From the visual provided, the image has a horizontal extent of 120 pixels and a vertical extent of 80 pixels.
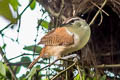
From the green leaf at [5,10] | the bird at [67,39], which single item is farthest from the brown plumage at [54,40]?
the green leaf at [5,10]

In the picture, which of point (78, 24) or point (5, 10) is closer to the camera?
point (5, 10)

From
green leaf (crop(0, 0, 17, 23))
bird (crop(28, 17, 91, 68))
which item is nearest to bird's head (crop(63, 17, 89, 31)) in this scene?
bird (crop(28, 17, 91, 68))

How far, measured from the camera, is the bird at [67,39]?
784 mm

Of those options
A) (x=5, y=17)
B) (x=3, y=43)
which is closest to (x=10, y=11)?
(x=5, y=17)

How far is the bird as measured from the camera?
2.57 ft

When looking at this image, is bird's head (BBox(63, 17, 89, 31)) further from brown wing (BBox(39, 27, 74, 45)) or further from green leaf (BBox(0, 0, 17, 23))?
green leaf (BBox(0, 0, 17, 23))

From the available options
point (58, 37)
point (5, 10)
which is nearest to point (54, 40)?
point (58, 37)

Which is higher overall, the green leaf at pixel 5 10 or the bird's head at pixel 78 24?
the bird's head at pixel 78 24

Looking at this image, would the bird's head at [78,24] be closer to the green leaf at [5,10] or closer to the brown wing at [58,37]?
the brown wing at [58,37]

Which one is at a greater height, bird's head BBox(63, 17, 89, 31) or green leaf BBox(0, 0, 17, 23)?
bird's head BBox(63, 17, 89, 31)

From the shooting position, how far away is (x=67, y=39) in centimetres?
83

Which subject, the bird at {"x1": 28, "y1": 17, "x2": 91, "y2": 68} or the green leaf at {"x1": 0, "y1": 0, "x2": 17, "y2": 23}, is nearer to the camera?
the green leaf at {"x1": 0, "y1": 0, "x2": 17, "y2": 23}

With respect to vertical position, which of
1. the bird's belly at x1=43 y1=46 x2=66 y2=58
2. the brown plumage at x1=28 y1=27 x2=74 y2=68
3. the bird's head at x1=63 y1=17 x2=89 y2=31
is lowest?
the bird's belly at x1=43 y1=46 x2=66 y2=58

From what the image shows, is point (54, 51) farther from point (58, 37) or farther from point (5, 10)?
point (5, 10)
